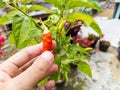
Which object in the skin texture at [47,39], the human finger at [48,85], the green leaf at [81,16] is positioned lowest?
the human finger at [48,85]

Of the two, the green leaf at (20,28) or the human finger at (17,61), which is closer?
the green leaf at (20,28)

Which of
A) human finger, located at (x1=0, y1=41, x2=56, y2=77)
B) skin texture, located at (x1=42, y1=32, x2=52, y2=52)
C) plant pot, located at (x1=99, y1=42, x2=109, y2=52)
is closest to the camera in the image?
skin texture, located at (x1=42, y1=32, x2=52, y2=52)

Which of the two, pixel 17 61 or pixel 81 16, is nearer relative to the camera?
pixel 81 16

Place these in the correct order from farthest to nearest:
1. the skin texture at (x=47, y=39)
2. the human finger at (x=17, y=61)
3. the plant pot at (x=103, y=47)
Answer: the plant pot at (x=103, y=47), the human finger at (x=17, y=61), the skin texture at (x=47, y=39)

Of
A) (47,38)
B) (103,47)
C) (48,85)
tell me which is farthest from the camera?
(103,47)

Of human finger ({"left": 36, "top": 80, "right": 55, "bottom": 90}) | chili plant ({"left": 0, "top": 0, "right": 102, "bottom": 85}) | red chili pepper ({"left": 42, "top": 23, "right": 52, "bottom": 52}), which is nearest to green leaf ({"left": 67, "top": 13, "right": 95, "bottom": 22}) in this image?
chili plant ({"left": 0, "top": 0, "right": 102, "bottom": 85})

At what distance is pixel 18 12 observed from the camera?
0.53m

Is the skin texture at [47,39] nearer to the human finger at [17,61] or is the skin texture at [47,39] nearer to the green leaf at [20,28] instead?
the green leaf at [20,28]

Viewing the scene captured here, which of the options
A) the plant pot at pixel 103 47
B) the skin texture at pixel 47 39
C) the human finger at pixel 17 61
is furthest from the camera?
the plant pot at pixel 103 47

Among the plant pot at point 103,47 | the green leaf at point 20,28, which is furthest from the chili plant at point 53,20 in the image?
the plant pot at point 103,47

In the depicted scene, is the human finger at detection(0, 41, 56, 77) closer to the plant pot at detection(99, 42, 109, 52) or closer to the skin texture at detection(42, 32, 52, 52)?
the skin texture at detection(42, 32, 52, 52)

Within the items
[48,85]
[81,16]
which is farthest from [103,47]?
[81,16]

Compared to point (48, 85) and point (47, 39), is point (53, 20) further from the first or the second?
point (48, 85)

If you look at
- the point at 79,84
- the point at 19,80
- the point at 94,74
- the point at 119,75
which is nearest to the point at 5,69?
the point at 19,80
